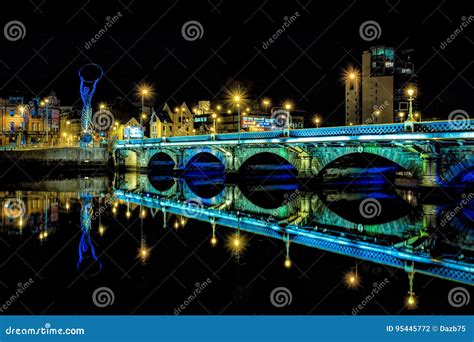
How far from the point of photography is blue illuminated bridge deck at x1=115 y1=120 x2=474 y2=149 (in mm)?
24641

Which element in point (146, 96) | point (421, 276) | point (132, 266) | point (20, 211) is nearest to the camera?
point (421, 276)

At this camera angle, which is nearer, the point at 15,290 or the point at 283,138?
the point at 15,290

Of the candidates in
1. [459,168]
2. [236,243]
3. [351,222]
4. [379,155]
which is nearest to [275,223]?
[351,222]

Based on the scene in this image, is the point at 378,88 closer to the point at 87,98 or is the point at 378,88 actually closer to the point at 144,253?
the point at 87,98

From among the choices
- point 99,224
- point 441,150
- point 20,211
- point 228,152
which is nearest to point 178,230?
point 99,224

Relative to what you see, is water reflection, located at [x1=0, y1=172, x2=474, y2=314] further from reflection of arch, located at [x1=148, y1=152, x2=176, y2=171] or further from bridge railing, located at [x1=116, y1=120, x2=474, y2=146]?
reflection of arch, located at [x1=148, y1=152, x2=176, y2=171]

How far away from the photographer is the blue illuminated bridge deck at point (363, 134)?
24641 millimetres

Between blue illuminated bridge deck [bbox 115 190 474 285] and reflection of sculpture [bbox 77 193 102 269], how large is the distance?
406cm

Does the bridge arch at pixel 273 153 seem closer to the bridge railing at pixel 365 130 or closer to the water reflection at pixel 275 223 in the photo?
the bridge railing at pixel 365 130

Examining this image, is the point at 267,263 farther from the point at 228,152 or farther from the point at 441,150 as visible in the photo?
the point at 228,152

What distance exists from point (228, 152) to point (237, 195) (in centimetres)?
1246

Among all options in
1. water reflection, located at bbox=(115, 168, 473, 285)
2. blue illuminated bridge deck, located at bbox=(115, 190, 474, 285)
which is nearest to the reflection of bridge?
water reflection, located at bbox=(115, 168, 473, 285)

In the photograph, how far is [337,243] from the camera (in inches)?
635

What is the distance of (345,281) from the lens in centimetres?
1163
